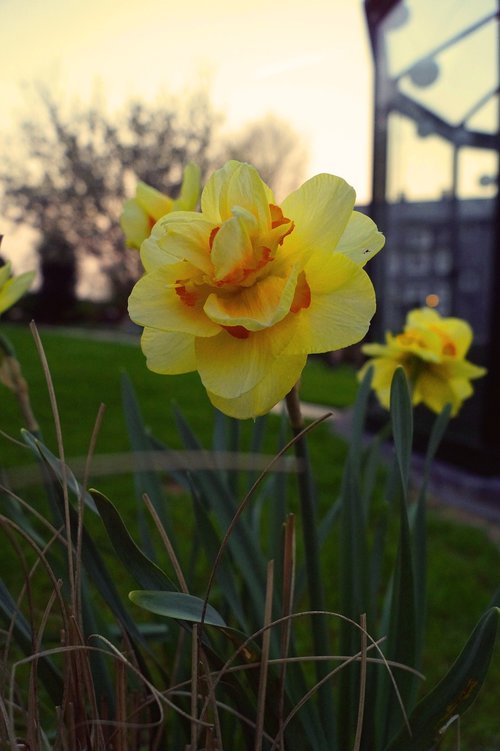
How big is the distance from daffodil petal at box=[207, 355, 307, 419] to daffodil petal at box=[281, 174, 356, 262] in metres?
0.07

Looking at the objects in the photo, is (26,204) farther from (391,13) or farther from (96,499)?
(96,499)

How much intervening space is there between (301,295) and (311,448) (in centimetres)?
325

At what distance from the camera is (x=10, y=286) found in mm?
679

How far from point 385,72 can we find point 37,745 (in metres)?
4.20

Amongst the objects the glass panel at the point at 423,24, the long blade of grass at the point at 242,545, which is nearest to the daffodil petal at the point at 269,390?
the long blade of grass at the point at 242,545

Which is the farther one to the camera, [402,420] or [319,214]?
[402,420]

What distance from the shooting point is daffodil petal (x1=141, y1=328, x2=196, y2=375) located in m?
0.48

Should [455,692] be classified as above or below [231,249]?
below

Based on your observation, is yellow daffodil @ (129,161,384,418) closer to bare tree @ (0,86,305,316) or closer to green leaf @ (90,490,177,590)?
green leaf @ (90,490,177,590)

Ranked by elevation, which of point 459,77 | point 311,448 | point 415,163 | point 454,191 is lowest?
point 311,448

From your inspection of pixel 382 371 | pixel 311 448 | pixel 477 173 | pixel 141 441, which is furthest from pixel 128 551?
pixel 477 173

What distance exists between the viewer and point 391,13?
387cm

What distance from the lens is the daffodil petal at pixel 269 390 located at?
0.44 m

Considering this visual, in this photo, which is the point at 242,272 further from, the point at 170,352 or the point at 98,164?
the point at 98,164
